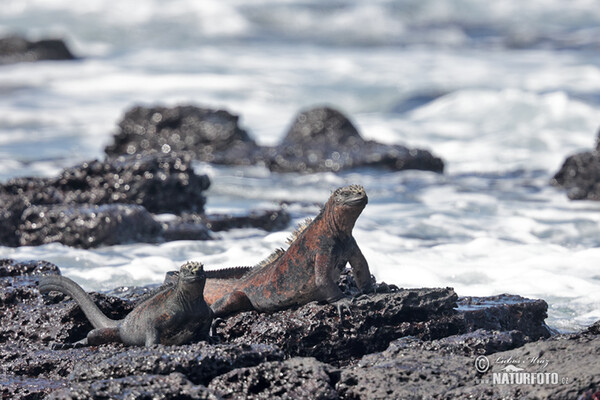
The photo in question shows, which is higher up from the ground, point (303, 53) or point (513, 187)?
point (303, 53)

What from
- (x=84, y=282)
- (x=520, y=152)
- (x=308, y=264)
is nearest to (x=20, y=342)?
(x=308, y=264)

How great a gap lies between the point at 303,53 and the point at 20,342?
87.9 ft

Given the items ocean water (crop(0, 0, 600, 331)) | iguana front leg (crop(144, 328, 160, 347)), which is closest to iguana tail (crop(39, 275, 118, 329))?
iguana front leg (crop(144, 328, 160, 347))

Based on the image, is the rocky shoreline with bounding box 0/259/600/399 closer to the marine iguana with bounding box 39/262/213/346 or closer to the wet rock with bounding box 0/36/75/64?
the marine iguana with bounding box 39/262/213/346

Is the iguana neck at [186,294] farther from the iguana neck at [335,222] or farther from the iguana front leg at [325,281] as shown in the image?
the iguana neck at [335,222]

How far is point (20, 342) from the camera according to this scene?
564 cm

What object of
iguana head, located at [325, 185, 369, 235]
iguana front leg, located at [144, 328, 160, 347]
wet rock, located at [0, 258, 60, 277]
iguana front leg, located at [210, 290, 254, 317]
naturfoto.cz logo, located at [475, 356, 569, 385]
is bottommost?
naturfoto.cz logo, located at [475, 356, 569, 385]

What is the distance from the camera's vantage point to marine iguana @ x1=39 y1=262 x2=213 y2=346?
16.6 ft

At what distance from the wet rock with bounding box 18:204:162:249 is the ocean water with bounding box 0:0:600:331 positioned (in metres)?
0.15

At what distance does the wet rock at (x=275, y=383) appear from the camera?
14.5 ft

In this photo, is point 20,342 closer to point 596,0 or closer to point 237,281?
point 237,281

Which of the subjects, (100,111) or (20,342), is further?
(100,111)

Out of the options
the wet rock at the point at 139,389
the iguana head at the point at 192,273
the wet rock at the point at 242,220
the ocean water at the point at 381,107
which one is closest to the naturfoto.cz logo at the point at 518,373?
the wet rock at the point at 139,389

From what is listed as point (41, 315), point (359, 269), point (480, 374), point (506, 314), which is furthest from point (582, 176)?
point (41, 315)
